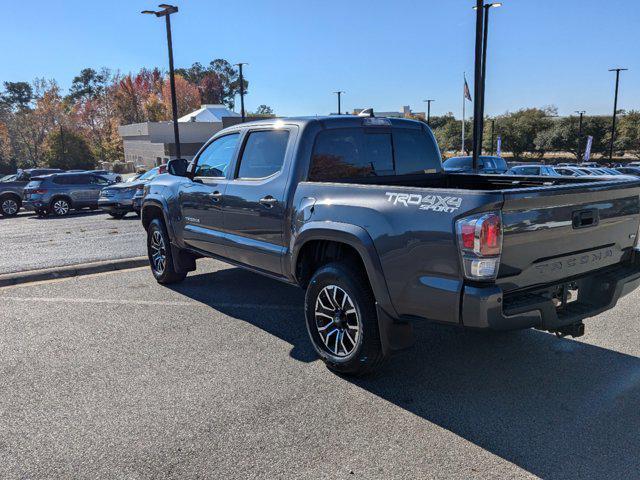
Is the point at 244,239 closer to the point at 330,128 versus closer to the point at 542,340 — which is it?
the point at 330,128

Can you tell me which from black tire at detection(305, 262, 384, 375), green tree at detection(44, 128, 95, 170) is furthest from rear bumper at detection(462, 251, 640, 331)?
green tree at detection(44, 128, 95, 170)

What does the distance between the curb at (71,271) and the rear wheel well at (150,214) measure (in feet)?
3.57

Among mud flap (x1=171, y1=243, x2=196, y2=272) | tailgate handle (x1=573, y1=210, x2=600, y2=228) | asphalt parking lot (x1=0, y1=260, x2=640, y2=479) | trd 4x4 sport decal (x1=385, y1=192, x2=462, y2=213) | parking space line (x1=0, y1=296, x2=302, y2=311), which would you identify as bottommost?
parking space line (x1=0, y1=296, x2=302, y2=311)

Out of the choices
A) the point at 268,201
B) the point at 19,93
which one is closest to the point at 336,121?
the point at 268,201

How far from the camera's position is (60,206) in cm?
1830

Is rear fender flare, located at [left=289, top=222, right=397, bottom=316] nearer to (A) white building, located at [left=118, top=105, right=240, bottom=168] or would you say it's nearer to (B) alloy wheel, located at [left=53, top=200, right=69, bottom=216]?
(B) alloy wheel, located at [left=53, top=200, right=69, bottom=216]

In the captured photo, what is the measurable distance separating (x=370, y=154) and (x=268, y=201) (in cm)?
104

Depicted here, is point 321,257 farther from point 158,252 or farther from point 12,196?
point 12,196

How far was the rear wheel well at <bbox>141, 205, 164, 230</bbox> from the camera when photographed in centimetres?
684

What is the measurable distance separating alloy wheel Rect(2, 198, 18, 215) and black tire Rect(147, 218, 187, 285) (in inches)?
606

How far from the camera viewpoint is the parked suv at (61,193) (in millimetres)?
17922

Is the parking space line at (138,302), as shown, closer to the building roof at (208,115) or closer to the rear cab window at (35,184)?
the rear cab window at (35,184)

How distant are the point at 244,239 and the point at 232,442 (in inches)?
89.5

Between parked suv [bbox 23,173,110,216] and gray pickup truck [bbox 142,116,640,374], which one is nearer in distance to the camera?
gray pickup truck [bbox 142,116,640,374]
